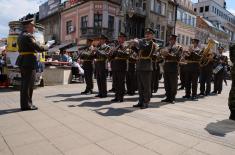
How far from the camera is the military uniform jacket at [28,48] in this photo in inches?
251

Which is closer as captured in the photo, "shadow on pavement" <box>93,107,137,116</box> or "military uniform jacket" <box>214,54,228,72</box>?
"shadow on pavement" <box>93,107,137,116</box>

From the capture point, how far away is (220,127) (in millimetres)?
5633

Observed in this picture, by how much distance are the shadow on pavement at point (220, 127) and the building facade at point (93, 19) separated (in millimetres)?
24936

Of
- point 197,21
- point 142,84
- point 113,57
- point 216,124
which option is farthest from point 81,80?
point 197,21

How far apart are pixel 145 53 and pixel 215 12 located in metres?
57.2

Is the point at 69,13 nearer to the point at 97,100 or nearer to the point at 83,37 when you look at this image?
the point at 83,37

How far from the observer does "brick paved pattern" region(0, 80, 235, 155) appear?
13.5 feet

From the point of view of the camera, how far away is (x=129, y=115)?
245 inches

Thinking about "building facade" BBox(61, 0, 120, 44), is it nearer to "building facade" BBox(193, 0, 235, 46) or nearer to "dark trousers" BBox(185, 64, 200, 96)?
"dark trousers" BBox(185, 64, 200, 96)

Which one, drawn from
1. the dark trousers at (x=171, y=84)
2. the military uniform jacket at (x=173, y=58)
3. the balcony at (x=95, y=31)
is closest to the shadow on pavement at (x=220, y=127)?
the dark trousers at (x=171, y=84)

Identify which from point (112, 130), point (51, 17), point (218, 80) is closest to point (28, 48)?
point (112, 130)

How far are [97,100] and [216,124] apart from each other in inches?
139

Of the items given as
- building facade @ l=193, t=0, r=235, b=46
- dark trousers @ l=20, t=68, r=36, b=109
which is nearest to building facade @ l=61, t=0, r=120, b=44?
dark trousers @ l=20, t=68, r=36, b=109

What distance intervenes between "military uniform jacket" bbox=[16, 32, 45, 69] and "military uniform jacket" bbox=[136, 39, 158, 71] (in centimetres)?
238
